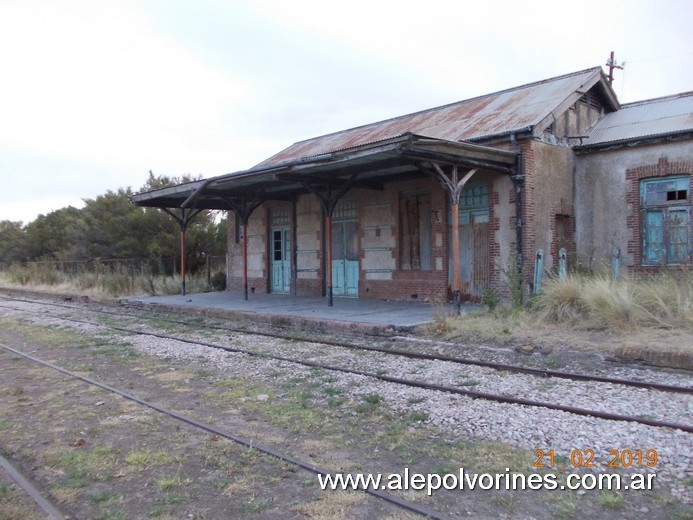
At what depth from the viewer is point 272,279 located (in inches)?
807

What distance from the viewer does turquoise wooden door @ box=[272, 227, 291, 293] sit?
19.7 meters

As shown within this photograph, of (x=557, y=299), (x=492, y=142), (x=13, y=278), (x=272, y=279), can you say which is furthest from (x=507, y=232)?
(x=13, y=278)

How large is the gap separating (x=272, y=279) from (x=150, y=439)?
1551 cm

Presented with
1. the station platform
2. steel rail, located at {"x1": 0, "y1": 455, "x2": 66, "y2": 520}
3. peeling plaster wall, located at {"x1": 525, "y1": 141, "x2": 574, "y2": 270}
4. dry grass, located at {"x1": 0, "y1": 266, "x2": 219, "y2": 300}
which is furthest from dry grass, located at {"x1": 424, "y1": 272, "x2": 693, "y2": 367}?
dry grass, located at {"x1": 0, "y1": 266, "x2": 219, "y2": 300}

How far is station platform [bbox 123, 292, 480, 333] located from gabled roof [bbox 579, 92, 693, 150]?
5424 mm

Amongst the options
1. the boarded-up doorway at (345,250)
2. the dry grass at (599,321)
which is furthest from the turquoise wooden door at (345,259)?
the dry grass at (599,321)

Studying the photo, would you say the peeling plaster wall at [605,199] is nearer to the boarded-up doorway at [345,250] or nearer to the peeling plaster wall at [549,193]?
the peeling plaster wall at [549,193]

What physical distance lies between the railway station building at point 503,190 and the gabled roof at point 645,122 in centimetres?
5

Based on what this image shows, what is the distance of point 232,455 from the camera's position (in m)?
4.59

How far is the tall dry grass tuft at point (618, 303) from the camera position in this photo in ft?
30.4

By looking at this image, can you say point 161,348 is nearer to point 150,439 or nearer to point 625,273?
point 150,439

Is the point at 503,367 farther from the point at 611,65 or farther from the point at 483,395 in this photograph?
the point at 611,65

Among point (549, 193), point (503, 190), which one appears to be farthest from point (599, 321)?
point (549, 193)

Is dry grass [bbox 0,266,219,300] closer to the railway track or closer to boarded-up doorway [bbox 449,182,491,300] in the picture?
the railway track
